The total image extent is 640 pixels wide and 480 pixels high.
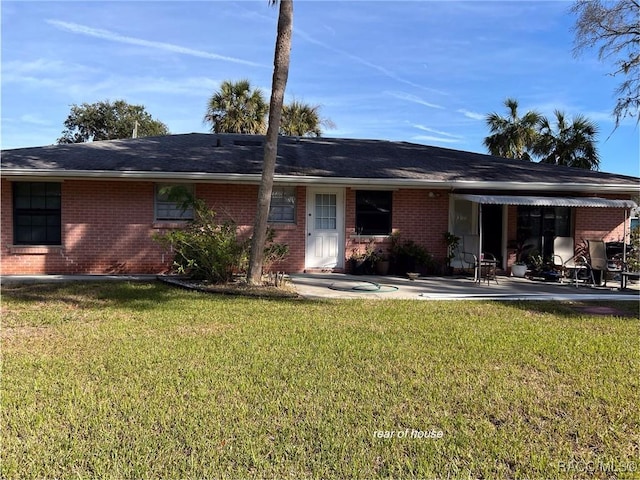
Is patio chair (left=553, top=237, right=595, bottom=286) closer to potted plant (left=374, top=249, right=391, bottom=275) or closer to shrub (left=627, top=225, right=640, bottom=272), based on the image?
shrub (left=627, top=225, right=640, bottom=272)

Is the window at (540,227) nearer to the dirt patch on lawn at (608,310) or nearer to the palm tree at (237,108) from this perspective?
the dirt patch on lawn at (608,310)

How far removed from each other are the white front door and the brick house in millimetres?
28

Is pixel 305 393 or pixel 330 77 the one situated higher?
pixel 330 77

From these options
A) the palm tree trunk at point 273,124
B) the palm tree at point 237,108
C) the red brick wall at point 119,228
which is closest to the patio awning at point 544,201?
the red brick wall at point 119,228

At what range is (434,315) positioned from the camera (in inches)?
288

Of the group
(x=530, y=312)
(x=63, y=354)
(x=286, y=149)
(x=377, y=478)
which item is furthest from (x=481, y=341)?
(x=286, y=149)

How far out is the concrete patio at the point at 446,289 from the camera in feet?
30.5

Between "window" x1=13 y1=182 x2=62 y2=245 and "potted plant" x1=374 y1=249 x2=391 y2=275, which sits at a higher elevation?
"window" x1=13 y1=182 x2=62 y2=245

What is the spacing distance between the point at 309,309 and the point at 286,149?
8.49 metres

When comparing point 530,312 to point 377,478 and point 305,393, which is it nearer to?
point 305,393

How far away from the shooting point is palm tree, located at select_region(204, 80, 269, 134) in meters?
22.6

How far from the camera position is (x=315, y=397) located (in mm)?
3941

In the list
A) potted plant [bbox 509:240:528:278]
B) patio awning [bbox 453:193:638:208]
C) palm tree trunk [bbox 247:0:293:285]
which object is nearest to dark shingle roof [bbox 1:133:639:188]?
patio awning [bbox 453:193:638:208]

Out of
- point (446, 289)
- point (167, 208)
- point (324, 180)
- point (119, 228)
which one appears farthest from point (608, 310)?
point (119, 228)
